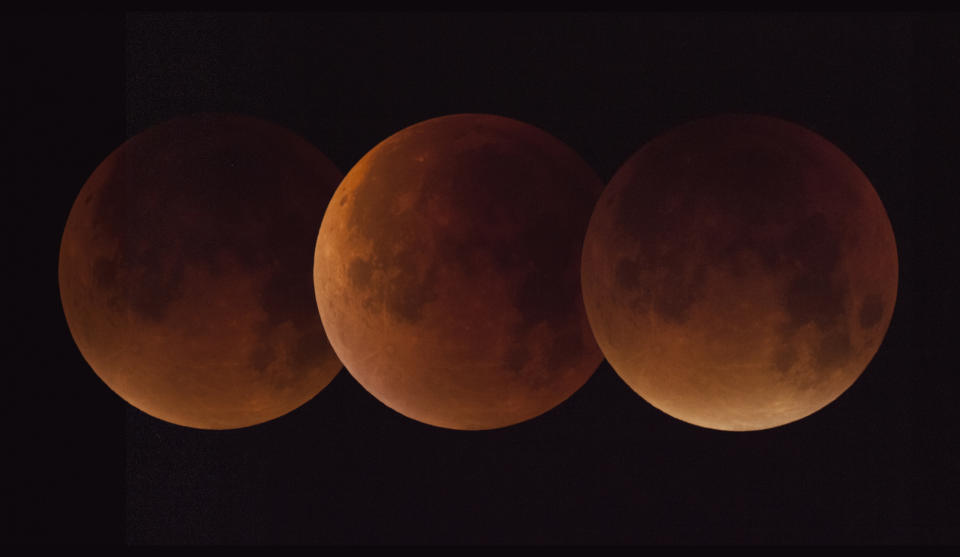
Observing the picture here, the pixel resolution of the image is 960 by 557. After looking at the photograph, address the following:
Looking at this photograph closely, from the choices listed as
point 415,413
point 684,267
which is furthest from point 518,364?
point 684,267

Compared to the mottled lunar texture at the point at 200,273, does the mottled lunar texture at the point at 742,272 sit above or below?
below

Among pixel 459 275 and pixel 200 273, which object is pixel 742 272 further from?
pixel 200 273

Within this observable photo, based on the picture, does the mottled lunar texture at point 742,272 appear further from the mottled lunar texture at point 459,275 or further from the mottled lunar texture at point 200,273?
the mottled lunar texture at point 200,273

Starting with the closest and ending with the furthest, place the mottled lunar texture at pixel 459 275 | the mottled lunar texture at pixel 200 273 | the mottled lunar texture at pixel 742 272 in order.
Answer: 1. the mottled lunar texture at pixel 742 272
2. the mottled lunar texture at pixel 459 275
3. the mottled lunar texture at pixel 200 273

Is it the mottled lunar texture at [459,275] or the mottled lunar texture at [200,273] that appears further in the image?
the mottled lunar texture at [200,273]

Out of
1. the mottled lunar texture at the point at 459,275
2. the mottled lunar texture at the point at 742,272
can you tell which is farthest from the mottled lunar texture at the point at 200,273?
the mottled lunar texture at the point at 742,272

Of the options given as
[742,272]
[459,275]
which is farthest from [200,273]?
[742,272]

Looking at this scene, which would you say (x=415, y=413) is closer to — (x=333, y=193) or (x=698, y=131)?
(x=333, y=193)

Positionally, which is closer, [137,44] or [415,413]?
[415,413]
